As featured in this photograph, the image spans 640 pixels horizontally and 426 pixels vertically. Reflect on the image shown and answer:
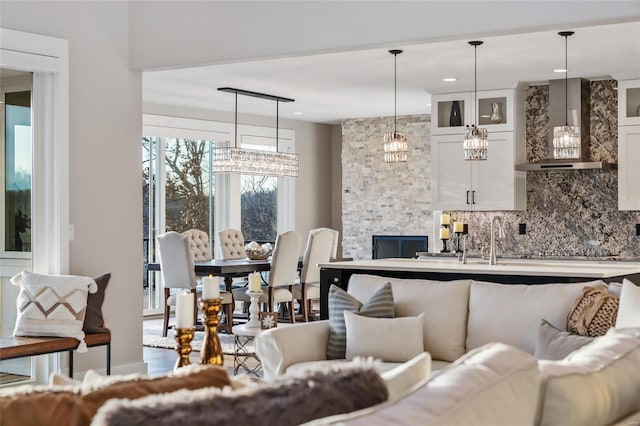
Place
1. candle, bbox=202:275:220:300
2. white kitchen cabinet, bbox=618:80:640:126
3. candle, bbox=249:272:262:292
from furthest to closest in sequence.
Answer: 1. white kitchen cabinet, bbox=618:80:640:126
2. candle, bbox=249:272:262:292
3. candle, bbox=202:275:220:300

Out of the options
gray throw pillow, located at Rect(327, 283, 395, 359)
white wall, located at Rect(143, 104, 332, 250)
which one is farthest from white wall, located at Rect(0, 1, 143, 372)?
white wall, located at Rect(143, 104, 332, 250)

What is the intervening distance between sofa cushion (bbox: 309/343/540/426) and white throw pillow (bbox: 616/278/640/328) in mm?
1842

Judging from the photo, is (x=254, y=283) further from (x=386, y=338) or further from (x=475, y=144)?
(x=475, y=144)

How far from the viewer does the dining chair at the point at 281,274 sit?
8.77 metres

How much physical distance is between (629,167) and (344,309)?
5055 millimetres

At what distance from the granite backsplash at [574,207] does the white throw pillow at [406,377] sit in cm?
677

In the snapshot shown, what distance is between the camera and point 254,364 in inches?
275

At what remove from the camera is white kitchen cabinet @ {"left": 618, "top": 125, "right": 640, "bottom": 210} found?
837cm

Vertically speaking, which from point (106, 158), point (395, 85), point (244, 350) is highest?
point (395, 85)

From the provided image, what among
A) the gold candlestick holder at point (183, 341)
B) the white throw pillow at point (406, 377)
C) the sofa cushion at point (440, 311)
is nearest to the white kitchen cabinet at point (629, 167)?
the sofa cushion at point (440, 311)

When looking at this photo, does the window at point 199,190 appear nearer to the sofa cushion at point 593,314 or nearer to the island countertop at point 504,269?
the island countertop at point 504,269

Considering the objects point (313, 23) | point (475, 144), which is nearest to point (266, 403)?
point (313, 23)

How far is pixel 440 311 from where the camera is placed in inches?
173

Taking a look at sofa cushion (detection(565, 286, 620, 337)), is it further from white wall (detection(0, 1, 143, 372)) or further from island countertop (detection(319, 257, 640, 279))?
white wall (detection(0, 1, 143, 372))
